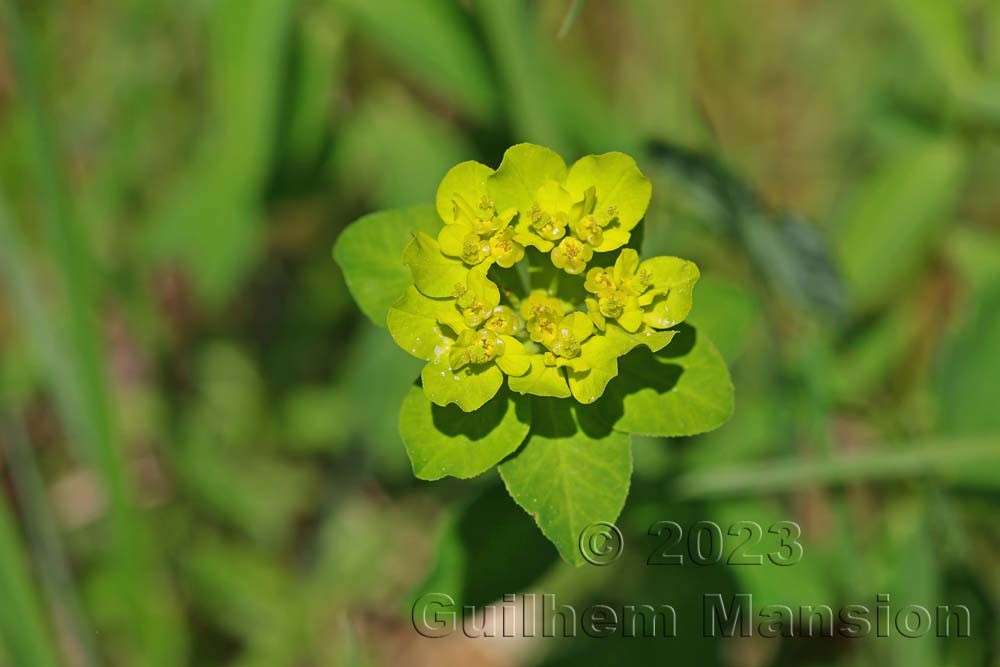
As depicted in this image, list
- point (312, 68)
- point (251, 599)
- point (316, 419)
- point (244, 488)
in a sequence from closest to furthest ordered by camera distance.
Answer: point (312, 68)
point (251, 599)
point (244, 488)
point (316, 419)

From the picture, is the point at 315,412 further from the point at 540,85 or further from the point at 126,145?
the point at 540,85

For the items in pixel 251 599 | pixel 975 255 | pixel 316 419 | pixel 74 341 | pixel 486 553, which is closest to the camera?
pixel 486 553

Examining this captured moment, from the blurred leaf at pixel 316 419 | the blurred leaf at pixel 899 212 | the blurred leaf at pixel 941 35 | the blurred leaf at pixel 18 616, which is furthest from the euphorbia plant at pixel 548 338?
the blurred leaf at pixel 316 419

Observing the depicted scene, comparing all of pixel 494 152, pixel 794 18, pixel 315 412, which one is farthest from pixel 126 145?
pixel 794 18

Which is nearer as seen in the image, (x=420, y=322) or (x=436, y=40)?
(x=420, y=322)

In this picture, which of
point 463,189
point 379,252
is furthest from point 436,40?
point 463,189

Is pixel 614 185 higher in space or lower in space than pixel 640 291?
higher

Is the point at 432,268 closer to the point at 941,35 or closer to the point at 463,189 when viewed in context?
the point at 463,189
